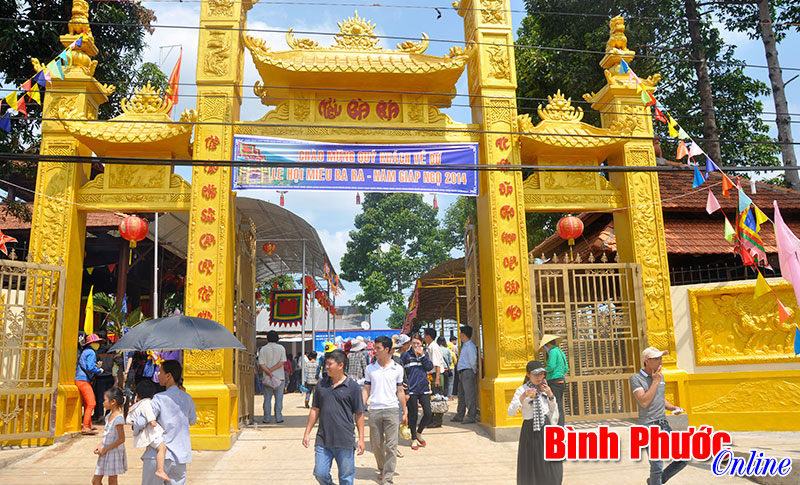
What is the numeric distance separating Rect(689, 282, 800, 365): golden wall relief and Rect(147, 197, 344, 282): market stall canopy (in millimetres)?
8328

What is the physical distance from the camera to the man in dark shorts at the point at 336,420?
16.5 feet

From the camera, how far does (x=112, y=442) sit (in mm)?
5020

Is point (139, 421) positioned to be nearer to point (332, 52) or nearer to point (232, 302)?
point (232, 302)

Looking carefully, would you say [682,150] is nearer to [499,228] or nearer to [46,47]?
[499,228]

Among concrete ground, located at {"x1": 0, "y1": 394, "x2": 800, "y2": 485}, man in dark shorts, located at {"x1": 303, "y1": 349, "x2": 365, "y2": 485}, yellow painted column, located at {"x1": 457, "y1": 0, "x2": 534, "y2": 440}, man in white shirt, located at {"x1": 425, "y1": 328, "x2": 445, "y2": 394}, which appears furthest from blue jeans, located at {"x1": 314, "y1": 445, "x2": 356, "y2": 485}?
man in white shirt, located at {"x1": 425, "y1": 328, "x2": 445, "y2": 394}

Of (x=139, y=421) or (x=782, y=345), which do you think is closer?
(x=139, y=421)

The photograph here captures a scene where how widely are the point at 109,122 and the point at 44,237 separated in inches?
77.8

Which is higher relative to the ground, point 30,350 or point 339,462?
point 30,350

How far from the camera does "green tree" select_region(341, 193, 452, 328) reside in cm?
3650

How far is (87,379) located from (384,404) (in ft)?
17.8

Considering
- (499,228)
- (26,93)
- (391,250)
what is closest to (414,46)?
(499,228)

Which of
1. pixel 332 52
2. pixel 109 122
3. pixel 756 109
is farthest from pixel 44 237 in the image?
pixel 756 109

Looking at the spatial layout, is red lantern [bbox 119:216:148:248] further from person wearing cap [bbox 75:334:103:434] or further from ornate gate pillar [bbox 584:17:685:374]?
ornate gate pillar [bbox 584:17:685:374]

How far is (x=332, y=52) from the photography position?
10.1 m
